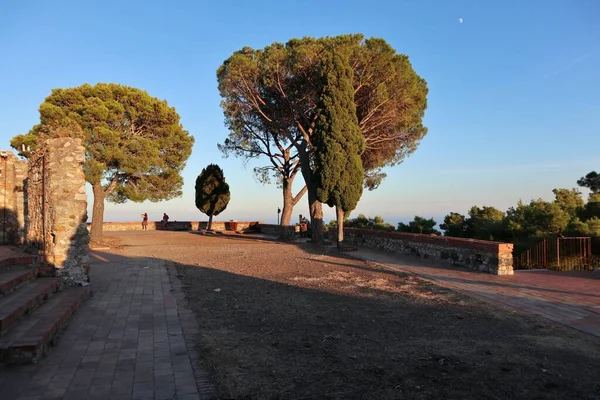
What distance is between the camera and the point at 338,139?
16.3 metres

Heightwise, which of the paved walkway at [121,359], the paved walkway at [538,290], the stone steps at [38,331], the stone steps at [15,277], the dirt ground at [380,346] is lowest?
the paved walkway at [538,290]

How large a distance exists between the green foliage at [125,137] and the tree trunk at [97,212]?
0.57 m

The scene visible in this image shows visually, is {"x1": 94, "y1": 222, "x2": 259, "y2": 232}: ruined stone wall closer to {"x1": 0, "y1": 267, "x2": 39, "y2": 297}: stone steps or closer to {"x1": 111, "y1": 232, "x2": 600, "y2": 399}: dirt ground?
{"x1": 111, "y1": 232, "x2": 600, "y2": 399}: dirt ground

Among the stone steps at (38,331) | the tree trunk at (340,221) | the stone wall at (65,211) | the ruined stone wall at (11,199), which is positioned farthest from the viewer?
the tree trunk at (340,221)

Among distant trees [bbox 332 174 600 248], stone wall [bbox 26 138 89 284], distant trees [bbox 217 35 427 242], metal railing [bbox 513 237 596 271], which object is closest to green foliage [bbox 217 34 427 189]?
distant trees [bbox 217 35 427 242]

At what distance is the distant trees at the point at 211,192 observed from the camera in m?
32.3

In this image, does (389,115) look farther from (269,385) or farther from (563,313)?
(269,385)

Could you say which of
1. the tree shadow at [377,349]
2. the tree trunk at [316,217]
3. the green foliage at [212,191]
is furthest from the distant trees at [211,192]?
the tree shadow at [377,349]

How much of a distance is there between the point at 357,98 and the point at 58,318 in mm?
17114

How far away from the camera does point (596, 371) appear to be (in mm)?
3770

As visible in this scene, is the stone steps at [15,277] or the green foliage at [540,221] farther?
the green foliage at [540,221]

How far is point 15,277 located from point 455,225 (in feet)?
52.5

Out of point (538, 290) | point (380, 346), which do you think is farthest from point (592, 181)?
point (380, 346)

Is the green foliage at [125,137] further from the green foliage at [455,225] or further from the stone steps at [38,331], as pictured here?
the green foliage at [455,225]
